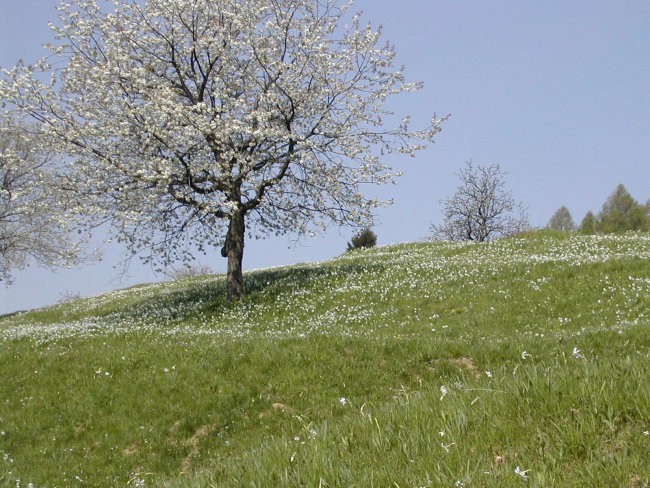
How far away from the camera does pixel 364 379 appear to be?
1391 cm

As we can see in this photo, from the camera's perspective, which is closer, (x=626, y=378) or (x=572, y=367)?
(x=626, y=378)

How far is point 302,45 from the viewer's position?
24.7 meters

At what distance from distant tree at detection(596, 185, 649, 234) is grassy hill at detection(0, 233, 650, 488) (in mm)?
57654

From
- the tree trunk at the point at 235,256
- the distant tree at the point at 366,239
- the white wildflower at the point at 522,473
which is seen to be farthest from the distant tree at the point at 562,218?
the white wildflower at the point at 522,473

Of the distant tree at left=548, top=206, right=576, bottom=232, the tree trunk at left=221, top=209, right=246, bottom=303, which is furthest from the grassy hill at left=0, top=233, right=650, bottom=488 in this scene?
the distant tree at left=548, top=206, right=576, bottom=232

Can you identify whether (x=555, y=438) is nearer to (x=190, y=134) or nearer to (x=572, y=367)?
(x=572, y=367)

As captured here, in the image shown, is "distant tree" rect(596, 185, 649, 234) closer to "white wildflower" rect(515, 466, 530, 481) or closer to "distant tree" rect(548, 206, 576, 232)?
"distant tree" rect(548, 206, 576, 232)

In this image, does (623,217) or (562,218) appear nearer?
(623,217)

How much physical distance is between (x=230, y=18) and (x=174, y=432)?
1711 centimetres

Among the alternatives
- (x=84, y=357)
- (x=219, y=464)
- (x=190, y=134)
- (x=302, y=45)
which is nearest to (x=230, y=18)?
(x=302, y=45)

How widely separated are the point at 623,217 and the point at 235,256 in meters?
84.7

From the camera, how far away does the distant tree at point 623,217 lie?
8625cm

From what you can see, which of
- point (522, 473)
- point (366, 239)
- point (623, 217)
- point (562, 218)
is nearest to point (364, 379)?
point (522, 473)

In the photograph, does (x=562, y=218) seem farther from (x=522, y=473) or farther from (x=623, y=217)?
(x=522, y=473)
